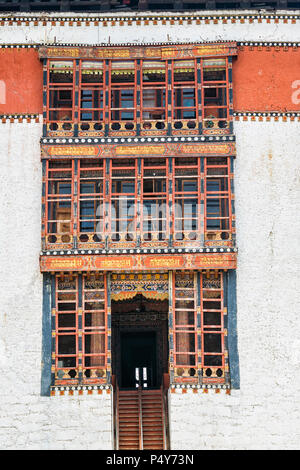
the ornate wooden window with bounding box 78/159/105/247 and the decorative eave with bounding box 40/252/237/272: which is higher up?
the ornate wooden window with bounding box 78/159/105/247

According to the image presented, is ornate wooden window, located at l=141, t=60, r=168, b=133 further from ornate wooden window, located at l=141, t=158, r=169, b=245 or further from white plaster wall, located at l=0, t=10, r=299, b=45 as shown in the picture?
ornate wooden window, located at l=141, t=158, r=169, b=245

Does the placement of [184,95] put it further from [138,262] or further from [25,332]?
[25,332]

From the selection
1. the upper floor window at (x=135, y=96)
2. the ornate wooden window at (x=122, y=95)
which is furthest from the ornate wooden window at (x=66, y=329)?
the ornate wooden window at (x=122, y=95)

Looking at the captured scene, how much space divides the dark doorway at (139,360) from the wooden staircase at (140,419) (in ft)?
6.40

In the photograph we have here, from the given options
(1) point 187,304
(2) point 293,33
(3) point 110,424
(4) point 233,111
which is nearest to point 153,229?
(1) point 187,304

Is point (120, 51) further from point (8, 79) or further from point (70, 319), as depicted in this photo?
point (70, 319)

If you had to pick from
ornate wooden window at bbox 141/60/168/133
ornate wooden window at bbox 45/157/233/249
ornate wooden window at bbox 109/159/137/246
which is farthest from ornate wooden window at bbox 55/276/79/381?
ornate wooden window at bbox 141/60/168/133

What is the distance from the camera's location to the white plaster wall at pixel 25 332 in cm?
2003

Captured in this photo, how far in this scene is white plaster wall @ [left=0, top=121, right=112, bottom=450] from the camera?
20.0 meters

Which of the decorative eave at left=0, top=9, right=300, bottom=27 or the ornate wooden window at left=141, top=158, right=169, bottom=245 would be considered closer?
the ornate wooden window at left=141, top=158, right=169, bottom=245

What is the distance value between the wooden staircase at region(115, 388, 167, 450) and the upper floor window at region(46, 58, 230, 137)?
303 inches

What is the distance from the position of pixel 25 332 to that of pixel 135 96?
736cm

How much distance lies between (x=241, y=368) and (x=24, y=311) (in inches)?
244

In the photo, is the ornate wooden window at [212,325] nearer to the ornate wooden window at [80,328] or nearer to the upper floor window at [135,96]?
the ornate wooden window at [80,328]
